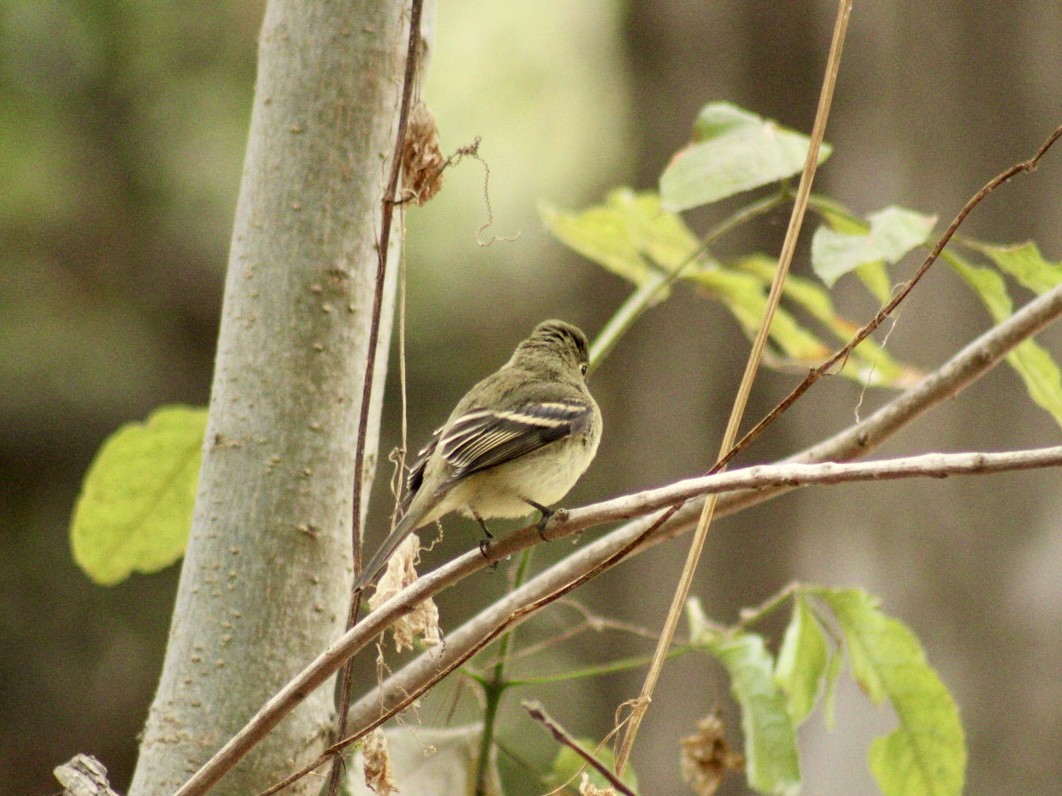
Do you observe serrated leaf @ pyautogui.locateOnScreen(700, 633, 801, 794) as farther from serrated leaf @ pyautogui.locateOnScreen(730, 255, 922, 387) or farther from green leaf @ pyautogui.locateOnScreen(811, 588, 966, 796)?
serrated leaf @ pyautogui.locateOnScreen(730, 255, 922, 387)

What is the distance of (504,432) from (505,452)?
2.3 inches

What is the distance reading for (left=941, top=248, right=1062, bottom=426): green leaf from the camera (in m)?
1.84

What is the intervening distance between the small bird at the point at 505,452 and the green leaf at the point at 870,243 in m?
0.73

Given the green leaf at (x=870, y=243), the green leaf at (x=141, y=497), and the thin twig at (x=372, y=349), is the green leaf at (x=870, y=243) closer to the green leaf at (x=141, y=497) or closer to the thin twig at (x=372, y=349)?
the thin twig at (x=372, y=349)

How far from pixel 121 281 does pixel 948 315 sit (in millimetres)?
4030

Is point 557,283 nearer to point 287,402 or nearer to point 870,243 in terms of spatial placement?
point 870,243

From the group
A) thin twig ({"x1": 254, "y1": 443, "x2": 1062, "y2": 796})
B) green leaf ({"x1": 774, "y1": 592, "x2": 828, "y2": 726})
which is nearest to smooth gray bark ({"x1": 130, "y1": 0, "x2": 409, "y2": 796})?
thin twig ({"x1": 254, "y1": 443, "x2": 1062, "y2": 796})

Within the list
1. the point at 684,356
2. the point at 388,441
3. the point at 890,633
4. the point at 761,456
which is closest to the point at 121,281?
the point at 388,441

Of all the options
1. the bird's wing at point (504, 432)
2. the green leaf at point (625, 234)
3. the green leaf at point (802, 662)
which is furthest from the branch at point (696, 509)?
the green leaf at point (625, 234)

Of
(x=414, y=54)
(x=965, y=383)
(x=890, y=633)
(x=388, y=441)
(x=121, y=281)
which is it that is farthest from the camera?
(x=388, y=441)

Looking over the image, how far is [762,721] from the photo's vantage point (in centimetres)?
193

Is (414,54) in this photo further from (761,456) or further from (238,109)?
(238,109)

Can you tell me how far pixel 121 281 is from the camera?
5.79 m

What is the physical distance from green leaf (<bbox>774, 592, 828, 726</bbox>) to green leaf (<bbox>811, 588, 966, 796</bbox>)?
0.15 feet
